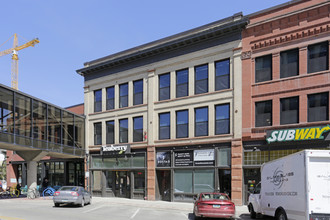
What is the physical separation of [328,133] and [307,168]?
1003cm

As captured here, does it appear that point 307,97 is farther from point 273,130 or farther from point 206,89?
point 206,89

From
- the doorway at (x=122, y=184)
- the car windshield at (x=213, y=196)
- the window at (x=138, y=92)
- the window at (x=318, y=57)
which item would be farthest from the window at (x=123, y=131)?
the window at (x=318, y=57)

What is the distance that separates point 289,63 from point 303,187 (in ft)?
43.6

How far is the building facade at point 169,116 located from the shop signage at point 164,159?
84mm

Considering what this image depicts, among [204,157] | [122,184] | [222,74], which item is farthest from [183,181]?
[222,74]

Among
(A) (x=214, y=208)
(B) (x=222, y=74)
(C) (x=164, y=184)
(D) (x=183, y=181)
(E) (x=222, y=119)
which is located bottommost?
(C) (x=164, y=184)

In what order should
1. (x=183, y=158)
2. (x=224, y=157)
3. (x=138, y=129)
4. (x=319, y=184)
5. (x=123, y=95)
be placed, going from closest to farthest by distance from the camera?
(x=319, y=184)
(x=224, y=157)
(x=183, y=158)
(x=138, y=129)
(x=123, y=95)

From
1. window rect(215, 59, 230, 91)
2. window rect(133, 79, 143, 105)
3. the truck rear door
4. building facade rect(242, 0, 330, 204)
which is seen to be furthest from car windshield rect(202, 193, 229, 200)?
window rect(133, 79, 143, 105)

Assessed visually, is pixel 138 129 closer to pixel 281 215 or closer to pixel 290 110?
pixel 290 110

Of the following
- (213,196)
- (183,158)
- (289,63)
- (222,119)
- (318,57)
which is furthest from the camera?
(183,158)

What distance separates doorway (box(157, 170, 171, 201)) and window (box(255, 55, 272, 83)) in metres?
11.0

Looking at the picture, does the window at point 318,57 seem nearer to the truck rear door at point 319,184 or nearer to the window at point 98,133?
the truck rear door at point 319,184

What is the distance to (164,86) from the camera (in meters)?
29.4

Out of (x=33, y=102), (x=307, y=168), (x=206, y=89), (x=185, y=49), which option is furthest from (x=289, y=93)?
(x=33, y=102)
